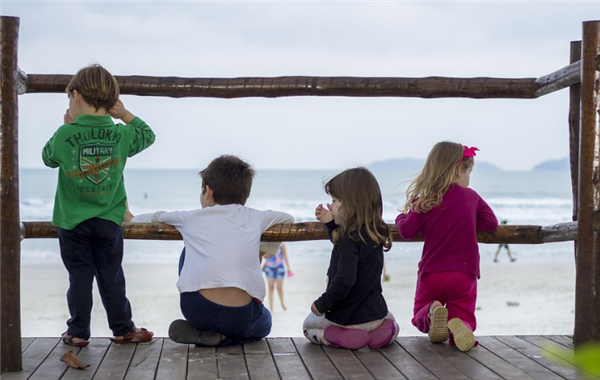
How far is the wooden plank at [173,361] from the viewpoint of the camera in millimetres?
2822

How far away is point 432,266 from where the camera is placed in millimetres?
3469

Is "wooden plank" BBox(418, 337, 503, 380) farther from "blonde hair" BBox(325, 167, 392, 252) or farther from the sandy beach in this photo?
the sandy beach

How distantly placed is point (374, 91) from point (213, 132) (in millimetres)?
33813

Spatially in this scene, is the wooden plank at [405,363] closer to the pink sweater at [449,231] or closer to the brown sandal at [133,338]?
the pink sweater at [449,231]

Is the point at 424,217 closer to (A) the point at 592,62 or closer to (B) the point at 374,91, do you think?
(B) the point at 374,91

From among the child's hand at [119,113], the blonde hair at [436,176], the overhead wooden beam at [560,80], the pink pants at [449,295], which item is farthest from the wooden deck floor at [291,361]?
the overhead wooden beam at [560,80]

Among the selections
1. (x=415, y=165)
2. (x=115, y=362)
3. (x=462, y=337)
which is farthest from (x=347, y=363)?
(x=415, y=165)

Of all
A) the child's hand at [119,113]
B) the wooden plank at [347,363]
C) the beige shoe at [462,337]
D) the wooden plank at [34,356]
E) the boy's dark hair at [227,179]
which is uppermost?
the child's hand at [119,113]

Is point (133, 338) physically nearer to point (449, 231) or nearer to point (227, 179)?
point (227, 179)

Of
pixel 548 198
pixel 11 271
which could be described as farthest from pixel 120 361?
pixel 548 198

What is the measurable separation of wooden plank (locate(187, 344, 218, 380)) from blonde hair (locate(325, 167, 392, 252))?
708 millimetres

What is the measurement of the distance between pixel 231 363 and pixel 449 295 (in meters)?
1.07

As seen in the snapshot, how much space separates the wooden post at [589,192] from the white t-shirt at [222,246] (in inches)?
52.1

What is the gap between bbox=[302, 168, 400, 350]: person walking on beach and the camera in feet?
10.6
